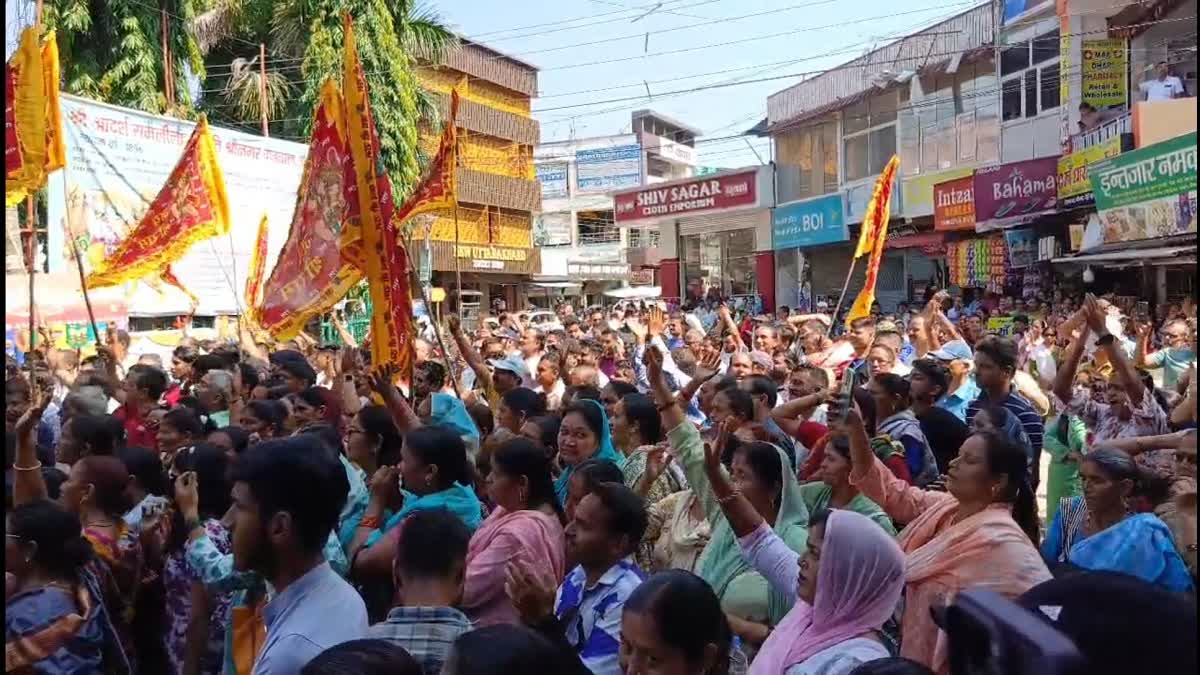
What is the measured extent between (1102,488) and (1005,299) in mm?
13854

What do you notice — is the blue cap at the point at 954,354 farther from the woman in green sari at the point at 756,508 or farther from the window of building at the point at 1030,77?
the window of building at the point at 1030,77

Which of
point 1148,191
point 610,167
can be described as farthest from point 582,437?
point 610,167

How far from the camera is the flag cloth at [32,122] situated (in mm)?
7598

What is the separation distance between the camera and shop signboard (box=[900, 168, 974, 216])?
19116mm

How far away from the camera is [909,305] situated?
2016 centimetres

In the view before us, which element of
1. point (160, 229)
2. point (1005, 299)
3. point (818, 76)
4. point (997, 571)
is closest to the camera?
point (997, 571)

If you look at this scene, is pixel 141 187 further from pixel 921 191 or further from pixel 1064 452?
pixel 921 191

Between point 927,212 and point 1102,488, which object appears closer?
point 1102,488

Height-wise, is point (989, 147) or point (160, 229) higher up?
point (989, 147)

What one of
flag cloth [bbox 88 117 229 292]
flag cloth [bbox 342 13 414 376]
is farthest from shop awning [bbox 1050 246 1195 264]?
flag cloth [bbox 88 117 229 292]

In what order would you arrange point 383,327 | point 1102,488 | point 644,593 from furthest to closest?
point 383,327
point 1102,488
point 644,593

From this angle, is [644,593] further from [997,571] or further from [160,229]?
[160,229]

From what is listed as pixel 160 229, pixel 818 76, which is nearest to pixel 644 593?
pixel 160 229

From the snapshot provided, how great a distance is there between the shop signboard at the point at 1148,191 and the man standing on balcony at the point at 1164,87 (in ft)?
5.38
